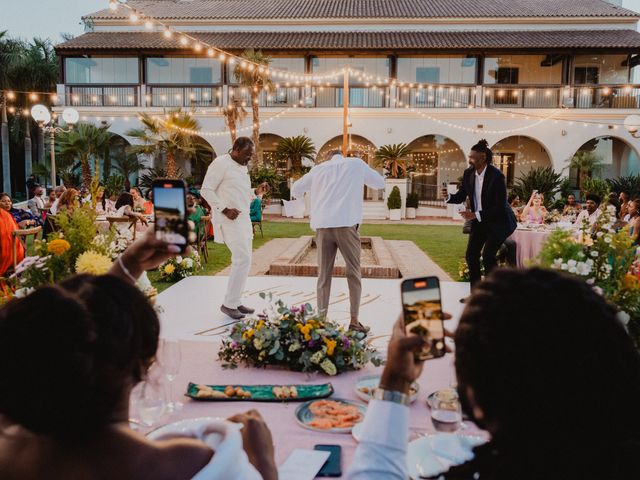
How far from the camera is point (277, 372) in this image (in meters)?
2.52

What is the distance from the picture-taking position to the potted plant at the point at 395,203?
19.7 m

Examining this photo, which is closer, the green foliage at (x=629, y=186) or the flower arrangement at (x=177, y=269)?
the flower arrangement at (x=177, y=269)

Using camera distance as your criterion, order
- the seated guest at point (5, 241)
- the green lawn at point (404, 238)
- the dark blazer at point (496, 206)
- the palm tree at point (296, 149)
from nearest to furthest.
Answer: the dark blazer at point (496, 206), the seated guest at point (5, 241), the green lawn at point (404, 238), the palm tree at point (296, 149)

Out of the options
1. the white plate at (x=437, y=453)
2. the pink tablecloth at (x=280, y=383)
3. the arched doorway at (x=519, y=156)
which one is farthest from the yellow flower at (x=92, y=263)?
the arched doorway at (x=519, y=156)

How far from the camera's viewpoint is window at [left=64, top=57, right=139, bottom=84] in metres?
24.3

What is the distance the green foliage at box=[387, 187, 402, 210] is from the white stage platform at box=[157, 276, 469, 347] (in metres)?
12.9

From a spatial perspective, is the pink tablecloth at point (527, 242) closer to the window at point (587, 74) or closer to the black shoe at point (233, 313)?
the black shoe at point (233, 313)

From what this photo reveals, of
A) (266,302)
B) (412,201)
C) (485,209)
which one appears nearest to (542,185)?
(412,201)

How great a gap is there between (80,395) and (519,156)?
25246mm

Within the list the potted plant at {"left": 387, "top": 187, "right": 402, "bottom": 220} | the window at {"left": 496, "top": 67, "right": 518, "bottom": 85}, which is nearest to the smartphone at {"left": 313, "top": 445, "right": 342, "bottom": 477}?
the potted plant at {"left": 387, "top": 187, "right": 402, "bottom": 220}

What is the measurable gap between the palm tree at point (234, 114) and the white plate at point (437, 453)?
Result: 1953 centimetres

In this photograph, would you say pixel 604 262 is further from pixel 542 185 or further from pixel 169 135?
pixel 169 135

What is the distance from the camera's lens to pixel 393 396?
3.62 feet

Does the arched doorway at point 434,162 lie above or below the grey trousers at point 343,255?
above
